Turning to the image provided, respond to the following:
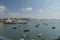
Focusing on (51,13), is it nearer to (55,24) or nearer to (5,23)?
(55,24)

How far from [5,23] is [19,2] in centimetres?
47

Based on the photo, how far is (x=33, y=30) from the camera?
2.60 m

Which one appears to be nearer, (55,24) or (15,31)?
(15,31)

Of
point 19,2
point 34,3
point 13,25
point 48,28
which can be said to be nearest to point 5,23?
point 13,25

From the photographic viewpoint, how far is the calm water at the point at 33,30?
2.50m

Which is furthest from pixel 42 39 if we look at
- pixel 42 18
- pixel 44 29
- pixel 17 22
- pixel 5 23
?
pixel 5 23

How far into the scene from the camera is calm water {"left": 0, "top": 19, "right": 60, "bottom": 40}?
2.50 meters

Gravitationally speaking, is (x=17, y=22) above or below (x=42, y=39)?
above

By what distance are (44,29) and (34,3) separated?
536mm

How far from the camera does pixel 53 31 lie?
2670 mm

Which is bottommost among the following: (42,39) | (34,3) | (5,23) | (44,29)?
(42,39)

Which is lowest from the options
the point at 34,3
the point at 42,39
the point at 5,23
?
the point at 42,39

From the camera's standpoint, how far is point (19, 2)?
8.41 ft

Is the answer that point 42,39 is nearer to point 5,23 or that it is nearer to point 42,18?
point 42,18
